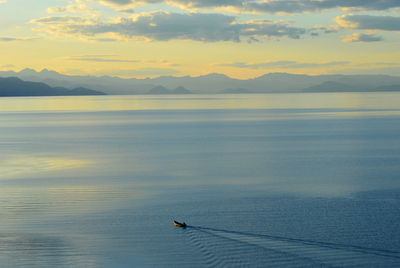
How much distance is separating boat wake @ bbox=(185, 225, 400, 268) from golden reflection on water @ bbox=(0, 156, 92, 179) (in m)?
24.9

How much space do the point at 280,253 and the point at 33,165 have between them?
33299 millimetres

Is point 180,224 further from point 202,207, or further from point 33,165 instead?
point 33,165

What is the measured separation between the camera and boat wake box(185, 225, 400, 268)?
67.9 feet

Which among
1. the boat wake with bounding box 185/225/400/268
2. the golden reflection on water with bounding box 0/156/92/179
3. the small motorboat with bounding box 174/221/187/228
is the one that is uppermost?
the golden reflection on water with bounding box 0/156/92/179

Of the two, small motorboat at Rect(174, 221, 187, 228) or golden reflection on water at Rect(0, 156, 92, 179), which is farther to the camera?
golden reflection on water at Rect(0, 156, 92, 179)

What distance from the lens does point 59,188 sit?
1455 inches

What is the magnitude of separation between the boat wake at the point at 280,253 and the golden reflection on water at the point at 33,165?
81.6ft

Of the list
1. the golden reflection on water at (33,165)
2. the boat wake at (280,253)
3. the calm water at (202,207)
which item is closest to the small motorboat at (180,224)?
the calm water at (202,207)

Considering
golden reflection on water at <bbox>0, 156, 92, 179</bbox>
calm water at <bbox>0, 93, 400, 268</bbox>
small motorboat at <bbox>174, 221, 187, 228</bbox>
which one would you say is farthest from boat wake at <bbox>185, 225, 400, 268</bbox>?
golden reflection on water at <bbox>0, 156, 92, 179</bbox>

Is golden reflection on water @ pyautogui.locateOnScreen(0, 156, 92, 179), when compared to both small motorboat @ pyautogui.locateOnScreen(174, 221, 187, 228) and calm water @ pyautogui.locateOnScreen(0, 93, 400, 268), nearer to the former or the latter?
calm water @ pyautogui.locateOnScreen(0, 93, 400, 268)

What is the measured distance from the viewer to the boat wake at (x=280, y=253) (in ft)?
67.9

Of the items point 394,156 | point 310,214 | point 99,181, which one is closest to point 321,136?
point 394,156

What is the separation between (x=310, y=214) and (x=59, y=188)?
58.1 feet

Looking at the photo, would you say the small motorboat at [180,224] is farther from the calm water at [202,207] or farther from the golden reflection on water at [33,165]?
the golden reflection on water at [33,165]
